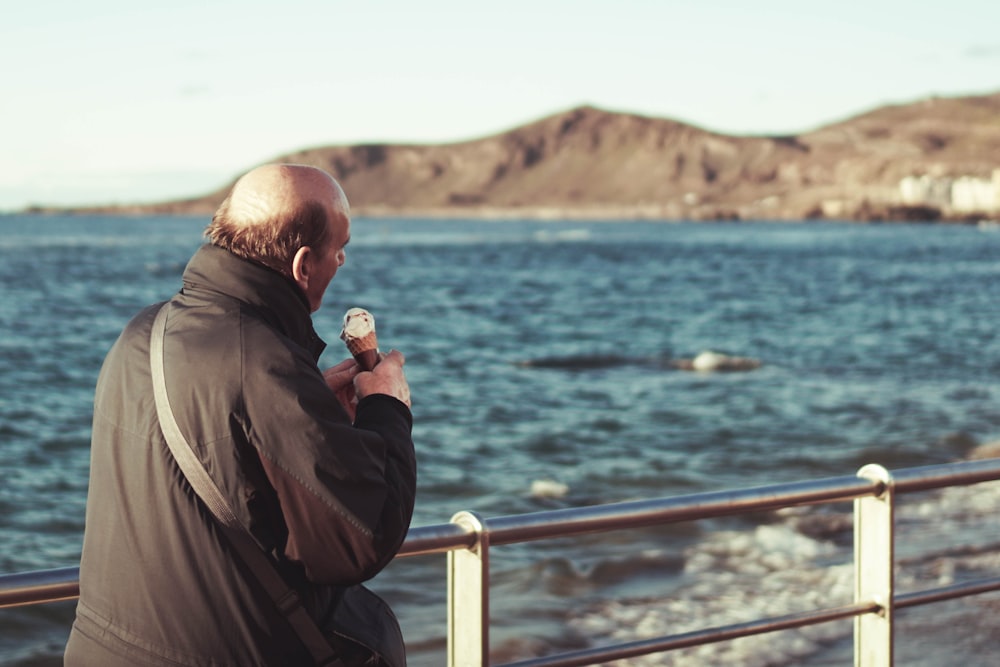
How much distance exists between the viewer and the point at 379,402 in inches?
79.6

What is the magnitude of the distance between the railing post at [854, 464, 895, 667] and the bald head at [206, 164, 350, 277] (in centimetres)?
172

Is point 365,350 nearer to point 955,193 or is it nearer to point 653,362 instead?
point 653,362

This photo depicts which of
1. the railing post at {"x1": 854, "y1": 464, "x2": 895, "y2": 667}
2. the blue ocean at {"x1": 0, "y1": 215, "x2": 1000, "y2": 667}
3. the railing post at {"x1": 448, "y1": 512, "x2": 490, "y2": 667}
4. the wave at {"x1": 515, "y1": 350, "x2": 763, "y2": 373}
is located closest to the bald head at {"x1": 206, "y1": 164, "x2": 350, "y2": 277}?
the railing post at {"x1": 448, "y1": 512, "x2": 490, "y2": 667}

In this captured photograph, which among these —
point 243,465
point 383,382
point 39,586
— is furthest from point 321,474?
point 39,586

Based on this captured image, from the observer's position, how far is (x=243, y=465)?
1.86m

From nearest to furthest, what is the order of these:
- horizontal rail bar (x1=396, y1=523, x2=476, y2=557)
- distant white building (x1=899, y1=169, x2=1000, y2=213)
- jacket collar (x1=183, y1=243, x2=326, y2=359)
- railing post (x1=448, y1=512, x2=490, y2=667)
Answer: jacket collar (x1=183, y1=243, x2=326, y2=359) < horizontal rail bar (x1=396, y1=523, x2=476, y2=557) < railing post (x1=448, y1=512, x2=490, y2=667) < distant white building (x1=899, y1=169, x2=1000, y2=213)

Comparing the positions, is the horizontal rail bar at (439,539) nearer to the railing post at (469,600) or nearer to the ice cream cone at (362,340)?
the railing post at (469,600)

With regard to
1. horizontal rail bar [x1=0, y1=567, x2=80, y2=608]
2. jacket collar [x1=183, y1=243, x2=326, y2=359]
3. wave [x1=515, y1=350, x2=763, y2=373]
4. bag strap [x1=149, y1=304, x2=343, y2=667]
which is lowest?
wave [x1=515, y1=350, x2=763, y2=373]

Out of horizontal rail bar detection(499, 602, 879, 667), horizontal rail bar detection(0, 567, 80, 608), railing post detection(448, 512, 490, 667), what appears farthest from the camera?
horizontal rail bar detection(499, 602, 879, 667)

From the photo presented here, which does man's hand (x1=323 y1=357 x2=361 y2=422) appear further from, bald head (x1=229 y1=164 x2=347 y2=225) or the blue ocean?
the blue ocean

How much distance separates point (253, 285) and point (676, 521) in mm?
1164

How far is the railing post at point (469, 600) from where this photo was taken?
8.25ft

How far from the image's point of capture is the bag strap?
1.87m

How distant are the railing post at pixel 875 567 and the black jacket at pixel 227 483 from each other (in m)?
1.62
